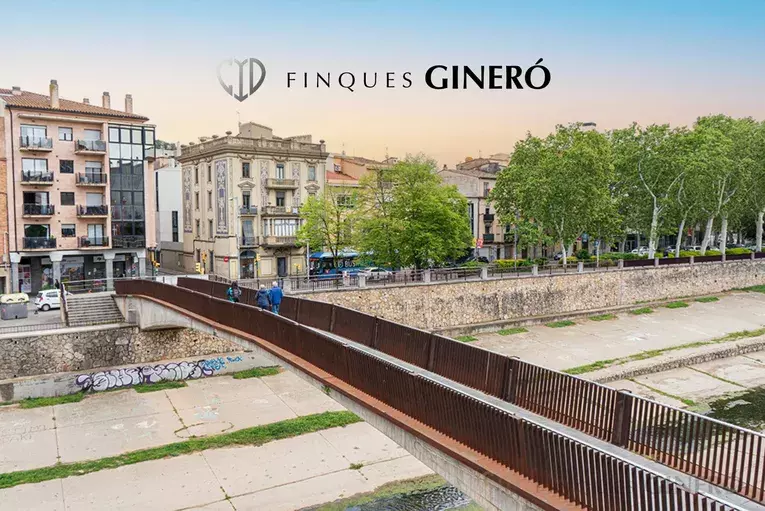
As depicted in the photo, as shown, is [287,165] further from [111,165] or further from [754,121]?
[754,121]

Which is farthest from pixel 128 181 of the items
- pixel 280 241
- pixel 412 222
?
pixel 412 222

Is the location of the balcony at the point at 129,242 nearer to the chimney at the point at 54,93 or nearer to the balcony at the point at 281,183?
the chimney at the point at 54,93

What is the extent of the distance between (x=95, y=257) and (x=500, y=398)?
40.3m

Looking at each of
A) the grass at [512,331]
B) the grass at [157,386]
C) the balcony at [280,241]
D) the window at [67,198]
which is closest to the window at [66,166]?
the window at [67,198]

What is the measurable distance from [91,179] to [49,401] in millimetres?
23958

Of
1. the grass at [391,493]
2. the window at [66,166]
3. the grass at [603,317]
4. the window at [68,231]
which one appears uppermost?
the window at [66,166]

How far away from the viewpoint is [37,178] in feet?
133

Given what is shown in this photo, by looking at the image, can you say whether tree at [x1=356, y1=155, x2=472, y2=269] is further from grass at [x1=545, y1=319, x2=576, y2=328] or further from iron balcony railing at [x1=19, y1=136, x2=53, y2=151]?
iron balcony railing at [x1=19, y1=136, x2=53, y2=151]

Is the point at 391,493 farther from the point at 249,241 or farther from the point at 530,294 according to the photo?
the point at 249,241

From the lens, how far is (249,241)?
48.7 metres

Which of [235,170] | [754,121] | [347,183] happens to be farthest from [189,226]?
[754,121]

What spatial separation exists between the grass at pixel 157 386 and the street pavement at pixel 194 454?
39 cm

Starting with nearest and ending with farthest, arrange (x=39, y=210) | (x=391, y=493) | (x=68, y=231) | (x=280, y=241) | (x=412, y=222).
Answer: (x=391, y=493), (x=412, y=222), (x=39, y=210), (x=68, y=231), (x=280, y=241)

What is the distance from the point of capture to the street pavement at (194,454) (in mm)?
15828
